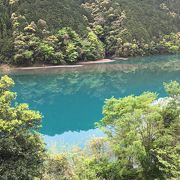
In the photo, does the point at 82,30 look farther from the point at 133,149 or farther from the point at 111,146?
the point at 133,149

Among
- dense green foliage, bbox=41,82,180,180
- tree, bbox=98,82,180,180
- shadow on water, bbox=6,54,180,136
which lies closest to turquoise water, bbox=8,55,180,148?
shadow on water, bbox=6,54,180,136

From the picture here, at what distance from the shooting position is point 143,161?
42.9ft

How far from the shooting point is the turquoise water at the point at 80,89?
25.0 m

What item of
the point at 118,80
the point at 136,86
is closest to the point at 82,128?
the point at 136,86

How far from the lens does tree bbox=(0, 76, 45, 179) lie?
10945 mm

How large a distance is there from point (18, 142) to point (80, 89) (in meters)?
29.1

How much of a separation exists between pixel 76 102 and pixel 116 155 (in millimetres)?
20616

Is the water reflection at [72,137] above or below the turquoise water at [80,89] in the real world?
below

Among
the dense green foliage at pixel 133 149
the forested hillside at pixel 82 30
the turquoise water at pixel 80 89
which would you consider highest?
the forested hillside at pixel 82 30

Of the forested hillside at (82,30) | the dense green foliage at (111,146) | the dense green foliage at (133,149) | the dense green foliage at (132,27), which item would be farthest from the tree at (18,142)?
the dense green foliage at (132,27)

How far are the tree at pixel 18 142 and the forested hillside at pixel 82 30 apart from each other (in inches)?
1657

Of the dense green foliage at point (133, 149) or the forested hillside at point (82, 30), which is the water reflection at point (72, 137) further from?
the forested hillside at point (82, 30)

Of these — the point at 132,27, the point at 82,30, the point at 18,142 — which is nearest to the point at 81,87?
the point at 82,30

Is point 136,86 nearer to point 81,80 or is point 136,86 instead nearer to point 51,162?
point 81,80
